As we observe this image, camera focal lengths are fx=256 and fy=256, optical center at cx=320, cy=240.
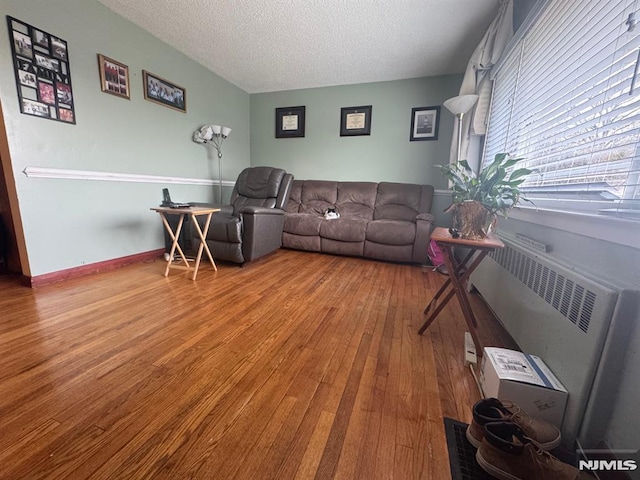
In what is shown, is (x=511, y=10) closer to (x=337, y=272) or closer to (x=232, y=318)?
(x=337, y=272)

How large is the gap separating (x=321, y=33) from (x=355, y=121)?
1.34m

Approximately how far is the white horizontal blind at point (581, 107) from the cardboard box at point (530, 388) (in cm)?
60

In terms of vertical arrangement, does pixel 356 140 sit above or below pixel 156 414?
above

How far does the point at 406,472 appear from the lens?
0.72 metres

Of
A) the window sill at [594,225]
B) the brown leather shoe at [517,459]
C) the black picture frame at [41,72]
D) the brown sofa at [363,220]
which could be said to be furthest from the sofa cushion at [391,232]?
the black picture frame at [41,72]

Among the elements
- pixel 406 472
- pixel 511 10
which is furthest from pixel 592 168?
pixel 511 10

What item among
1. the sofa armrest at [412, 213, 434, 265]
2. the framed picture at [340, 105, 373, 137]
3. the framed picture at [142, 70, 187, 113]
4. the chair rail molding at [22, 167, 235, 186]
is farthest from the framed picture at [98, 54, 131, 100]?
the sofa armrest at [412, 213, 434, 265]

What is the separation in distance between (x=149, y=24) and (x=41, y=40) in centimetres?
94

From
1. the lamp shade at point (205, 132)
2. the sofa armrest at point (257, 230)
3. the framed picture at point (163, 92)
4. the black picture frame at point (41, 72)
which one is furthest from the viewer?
the lamp shade at point (205, 132)

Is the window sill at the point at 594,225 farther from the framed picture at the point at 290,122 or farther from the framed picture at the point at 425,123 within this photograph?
the framed picture at the point at 290,122

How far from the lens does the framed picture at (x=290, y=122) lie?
3.94 meters

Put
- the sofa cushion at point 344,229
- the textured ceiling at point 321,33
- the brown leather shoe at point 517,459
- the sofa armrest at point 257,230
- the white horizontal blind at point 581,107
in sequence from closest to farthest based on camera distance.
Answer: the brown leather shoe at point 517,459, the white horizontal blind at point 581,107, the textured ceiling at point 321,33, the sofa armrest at point 257,230, the sofa cushion at point 344,229

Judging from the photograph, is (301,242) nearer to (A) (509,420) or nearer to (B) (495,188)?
(B) (495,188)

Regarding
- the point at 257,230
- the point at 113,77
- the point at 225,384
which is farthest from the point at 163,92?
the point at 225,384
